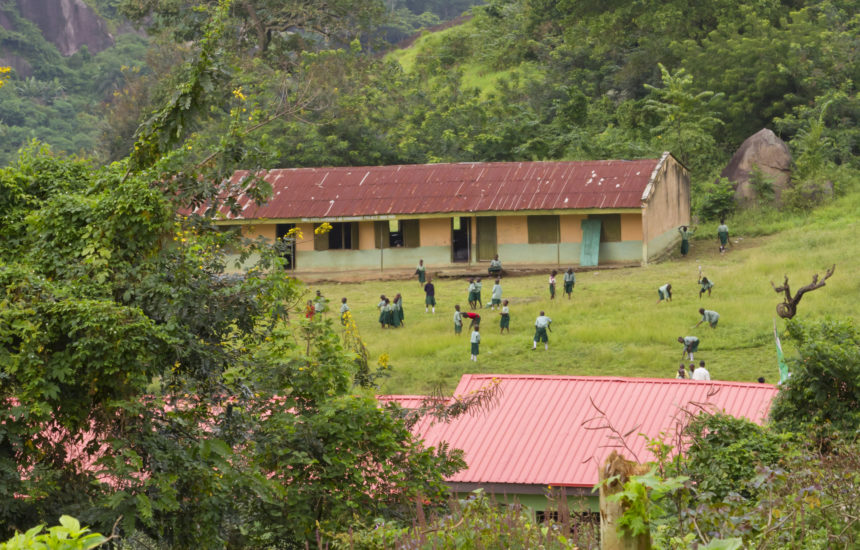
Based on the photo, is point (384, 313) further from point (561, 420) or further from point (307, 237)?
point (561, 420)

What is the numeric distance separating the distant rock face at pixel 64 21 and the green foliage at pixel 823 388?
231 feet

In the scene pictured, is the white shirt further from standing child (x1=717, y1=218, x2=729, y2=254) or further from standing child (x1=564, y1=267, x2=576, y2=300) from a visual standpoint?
standing child (x1=717, y1=218, x2=729, y2=254)

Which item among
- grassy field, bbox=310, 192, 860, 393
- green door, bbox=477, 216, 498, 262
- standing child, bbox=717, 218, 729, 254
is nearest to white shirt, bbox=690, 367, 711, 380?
grassy field, bbox=310, 192, 860, 393

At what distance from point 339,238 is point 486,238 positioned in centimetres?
445

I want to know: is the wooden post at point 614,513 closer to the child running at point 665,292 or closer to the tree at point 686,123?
the child running at point 665,292

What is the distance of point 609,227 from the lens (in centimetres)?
3086

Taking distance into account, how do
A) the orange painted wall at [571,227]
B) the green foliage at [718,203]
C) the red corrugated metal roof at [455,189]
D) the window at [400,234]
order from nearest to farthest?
the red corrugated metal roof at [455,189], the orange painted wall at [571,227], the window at [400,234], the green foliage at [718,203]

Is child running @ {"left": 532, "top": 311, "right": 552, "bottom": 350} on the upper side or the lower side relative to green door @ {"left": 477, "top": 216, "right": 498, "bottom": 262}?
lower

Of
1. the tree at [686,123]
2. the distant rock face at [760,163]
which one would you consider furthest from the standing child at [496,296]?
the tree at [686,123]

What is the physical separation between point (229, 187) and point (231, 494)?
2972 mm

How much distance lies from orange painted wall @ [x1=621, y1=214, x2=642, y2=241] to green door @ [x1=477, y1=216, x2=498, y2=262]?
3687 millimetres

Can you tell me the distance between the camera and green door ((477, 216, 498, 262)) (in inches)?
1243

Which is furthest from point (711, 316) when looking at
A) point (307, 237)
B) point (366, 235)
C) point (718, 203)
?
point (307, 237)

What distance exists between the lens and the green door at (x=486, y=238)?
31.6 metres
